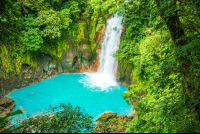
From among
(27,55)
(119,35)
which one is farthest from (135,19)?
(27,55)

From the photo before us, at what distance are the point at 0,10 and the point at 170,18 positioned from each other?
4.06 meters

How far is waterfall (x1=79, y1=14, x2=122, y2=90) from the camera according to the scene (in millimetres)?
12883

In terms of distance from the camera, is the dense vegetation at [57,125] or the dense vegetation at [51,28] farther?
the dense vegetation at [51,28]

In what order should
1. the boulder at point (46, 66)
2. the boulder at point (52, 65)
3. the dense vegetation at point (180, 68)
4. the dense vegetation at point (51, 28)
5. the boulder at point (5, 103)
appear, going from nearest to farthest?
the dense vegetation at point (180, 68), the boulder at point (5, 103), the dense vegetation at point (51, 28), the boulder at point (46, 66), the boulder at point (52, 65)

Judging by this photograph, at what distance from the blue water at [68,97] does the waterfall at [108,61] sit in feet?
2.98

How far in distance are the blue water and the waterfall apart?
2.98 ft

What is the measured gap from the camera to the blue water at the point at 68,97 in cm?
964

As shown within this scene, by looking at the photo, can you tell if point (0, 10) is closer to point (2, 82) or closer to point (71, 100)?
point (71, 100)

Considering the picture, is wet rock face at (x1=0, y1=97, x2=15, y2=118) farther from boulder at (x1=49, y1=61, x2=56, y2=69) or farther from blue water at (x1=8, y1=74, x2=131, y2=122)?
boulder at (x1=49, y1=61, x2=56, y2=69)

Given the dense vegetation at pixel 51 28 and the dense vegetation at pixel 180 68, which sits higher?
the dense vegetation at pixel 51 28

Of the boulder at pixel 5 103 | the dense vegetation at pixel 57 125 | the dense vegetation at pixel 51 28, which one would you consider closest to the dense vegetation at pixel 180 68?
the dense vegetation at pixel 57 125

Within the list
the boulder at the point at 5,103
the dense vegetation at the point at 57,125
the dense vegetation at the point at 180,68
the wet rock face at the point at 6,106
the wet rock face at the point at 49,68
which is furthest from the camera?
the wet rock face at the point at 49,68

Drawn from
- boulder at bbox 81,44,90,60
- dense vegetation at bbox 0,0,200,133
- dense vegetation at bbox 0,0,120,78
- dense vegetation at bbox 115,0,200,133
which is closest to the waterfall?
dense vegetation at bbox 0,0,120,78

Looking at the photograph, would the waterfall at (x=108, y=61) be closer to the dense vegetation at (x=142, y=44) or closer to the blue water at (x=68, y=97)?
the blue water at (x=68, y=97)
